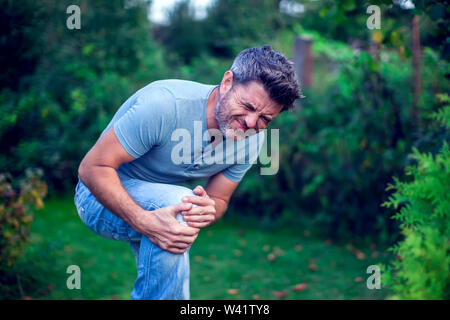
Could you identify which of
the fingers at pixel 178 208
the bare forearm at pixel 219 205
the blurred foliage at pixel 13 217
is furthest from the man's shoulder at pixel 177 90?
the blurred foliage at pixel 13 217

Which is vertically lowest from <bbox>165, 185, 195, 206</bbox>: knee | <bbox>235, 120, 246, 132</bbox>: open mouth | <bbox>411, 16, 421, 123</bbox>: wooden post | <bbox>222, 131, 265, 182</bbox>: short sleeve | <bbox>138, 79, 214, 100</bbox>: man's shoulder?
<bbox>165, 185, 195, 206</bbox>: knee

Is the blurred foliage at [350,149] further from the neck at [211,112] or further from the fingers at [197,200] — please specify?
the fingers at [197,200]

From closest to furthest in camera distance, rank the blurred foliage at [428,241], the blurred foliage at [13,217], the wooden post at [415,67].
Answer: the blurred foliage at [428,241]
the blurred foliage at [13,217]
the wooden post at [415,67]

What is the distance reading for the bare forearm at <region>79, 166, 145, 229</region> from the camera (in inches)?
93.0

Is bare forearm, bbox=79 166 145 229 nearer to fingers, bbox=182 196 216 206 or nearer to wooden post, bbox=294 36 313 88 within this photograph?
fingers, bbox=182 196 216 206

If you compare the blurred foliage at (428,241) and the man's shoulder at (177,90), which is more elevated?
the man's shoulder at (177,90)

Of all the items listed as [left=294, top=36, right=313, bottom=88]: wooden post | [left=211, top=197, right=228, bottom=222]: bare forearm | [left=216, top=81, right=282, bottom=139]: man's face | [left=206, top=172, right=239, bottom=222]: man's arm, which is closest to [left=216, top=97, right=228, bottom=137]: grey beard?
[left=216, top=81, right=282, bottom=139]: man's face

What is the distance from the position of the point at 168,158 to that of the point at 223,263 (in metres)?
2.23

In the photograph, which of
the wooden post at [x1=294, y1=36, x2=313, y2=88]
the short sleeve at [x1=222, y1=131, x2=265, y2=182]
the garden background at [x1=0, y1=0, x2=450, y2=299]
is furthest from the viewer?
the wooden post at [x1=294, y1=36, x2=313, y2=88]

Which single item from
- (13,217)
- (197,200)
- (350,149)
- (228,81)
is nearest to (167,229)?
(197,200)

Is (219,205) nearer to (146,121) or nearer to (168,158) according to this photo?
(168,158)

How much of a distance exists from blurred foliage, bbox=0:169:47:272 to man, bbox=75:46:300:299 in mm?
696

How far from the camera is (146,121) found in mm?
2359

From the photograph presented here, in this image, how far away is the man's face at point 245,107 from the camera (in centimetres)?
253
